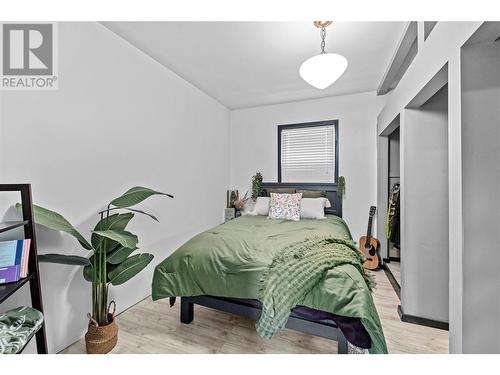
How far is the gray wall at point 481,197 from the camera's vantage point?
44.9 inches

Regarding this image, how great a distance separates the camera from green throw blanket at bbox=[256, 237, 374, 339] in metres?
1.48

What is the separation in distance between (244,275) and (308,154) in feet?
9.19

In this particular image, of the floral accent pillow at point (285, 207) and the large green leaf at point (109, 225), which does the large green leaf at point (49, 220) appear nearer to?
the large green leaf at point (109, 225)

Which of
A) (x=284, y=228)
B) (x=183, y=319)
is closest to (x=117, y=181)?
(x=183, y=319)

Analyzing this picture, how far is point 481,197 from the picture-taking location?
1.16m

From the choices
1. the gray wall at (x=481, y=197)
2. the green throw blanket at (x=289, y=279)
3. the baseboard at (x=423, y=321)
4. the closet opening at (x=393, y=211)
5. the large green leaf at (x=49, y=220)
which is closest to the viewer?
the gray wall at (x=481, y=197)

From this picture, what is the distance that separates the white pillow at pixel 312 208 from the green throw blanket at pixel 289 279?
1512 mm

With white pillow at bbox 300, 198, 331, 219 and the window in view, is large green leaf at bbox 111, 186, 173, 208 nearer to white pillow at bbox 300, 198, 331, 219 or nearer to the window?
white pillow at bbox 300, 198, 331, 219

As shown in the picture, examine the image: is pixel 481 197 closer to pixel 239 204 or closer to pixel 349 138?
pixel 349 138

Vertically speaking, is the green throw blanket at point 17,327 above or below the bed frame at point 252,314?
above

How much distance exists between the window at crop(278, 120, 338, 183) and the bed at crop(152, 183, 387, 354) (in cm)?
161

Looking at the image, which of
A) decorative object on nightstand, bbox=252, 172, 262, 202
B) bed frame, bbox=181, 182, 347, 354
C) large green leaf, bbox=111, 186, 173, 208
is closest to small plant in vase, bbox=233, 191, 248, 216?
decorative object on nightstand, bbox=252, 172, 262, 202

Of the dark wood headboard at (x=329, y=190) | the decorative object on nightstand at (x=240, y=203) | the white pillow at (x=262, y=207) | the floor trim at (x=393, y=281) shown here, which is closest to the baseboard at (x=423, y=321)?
the floor trim at (x=393, y=281)

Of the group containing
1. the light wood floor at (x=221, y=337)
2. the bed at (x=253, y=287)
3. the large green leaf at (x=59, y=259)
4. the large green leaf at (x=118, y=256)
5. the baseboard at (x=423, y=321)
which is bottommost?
the light wood floor at (x=221, y=337)
